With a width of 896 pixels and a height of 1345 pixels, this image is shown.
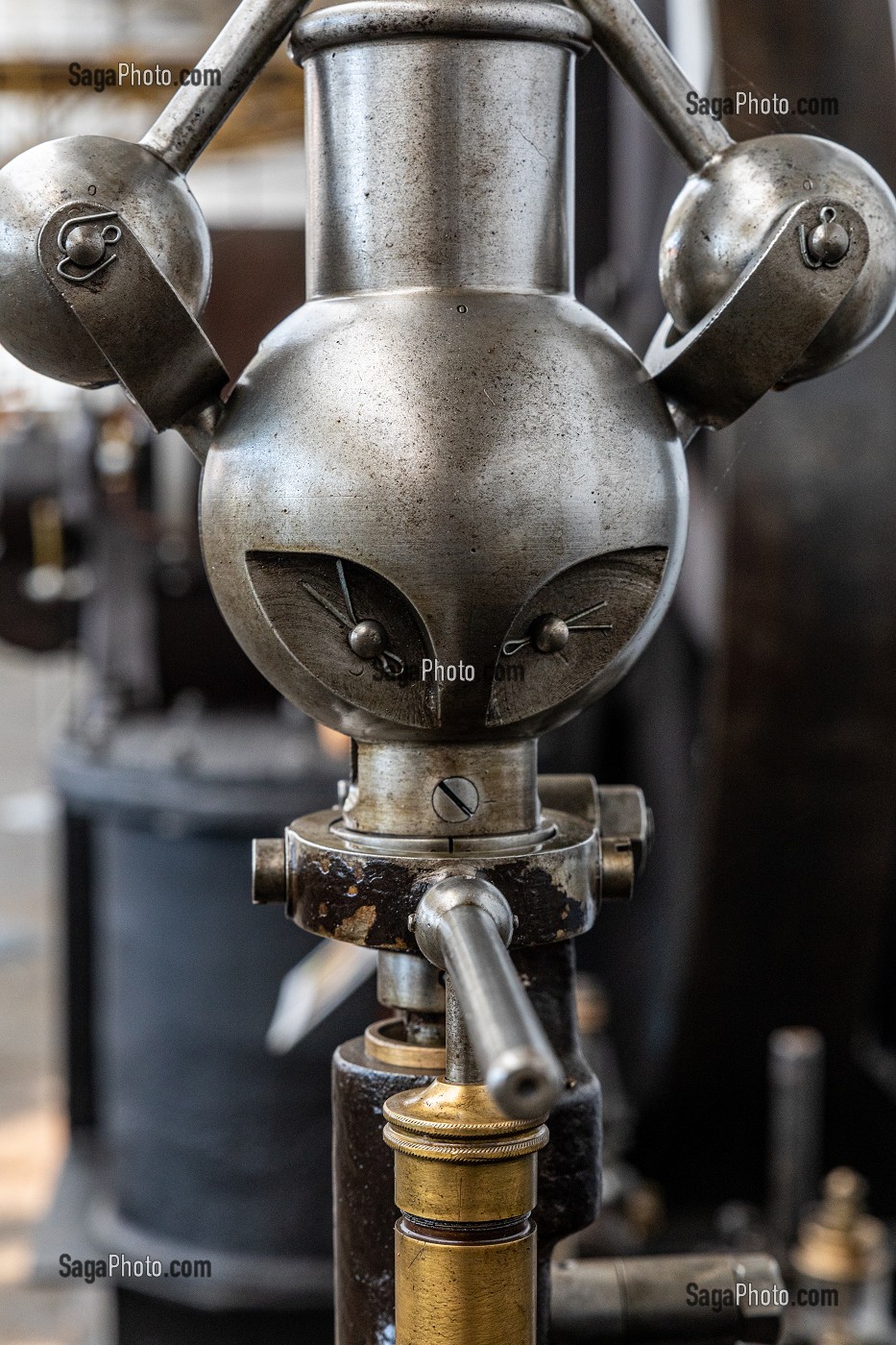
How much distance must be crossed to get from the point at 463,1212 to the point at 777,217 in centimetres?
29

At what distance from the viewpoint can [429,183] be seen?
469 millimetres

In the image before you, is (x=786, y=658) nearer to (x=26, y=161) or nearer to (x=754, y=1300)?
(x=754, y=1300)

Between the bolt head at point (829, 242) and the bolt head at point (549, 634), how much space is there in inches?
4.8

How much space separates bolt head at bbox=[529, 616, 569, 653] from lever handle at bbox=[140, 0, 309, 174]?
172mm

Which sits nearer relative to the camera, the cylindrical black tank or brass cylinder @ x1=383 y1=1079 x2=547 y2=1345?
brass cylinder @ x1=383 y1=1079 x2=547 y2=1345

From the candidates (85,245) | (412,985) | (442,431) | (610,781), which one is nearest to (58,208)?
(85,245)

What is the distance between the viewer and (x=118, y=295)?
0.44 metres

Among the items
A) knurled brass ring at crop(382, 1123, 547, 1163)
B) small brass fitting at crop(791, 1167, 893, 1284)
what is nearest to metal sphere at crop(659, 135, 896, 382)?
knurled brass ring at crop(382, 1123, 547, 1163)

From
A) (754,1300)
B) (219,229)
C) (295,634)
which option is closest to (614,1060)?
(219,229)

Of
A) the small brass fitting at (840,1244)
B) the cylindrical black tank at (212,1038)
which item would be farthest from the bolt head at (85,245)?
the cylindrical black tank at (212,1038)

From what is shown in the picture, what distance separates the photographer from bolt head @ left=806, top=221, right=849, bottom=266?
446mm

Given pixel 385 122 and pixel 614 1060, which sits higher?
pixel 385 122

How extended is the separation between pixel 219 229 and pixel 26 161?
151cm

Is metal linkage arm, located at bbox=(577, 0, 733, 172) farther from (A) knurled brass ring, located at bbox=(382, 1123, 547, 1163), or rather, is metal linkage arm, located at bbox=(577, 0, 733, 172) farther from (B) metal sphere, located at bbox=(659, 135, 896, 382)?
(A) knurled brass ring, located at bbox=(382, 1123, 547, 1163)
